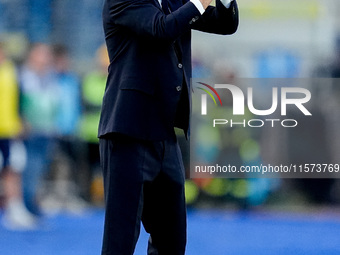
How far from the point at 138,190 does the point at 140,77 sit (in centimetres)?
40

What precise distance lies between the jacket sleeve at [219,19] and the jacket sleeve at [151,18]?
0.62 ft

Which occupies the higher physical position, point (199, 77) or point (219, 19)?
point (219, 19)

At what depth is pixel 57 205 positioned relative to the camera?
22.0ft

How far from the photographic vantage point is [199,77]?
6566 millimetres

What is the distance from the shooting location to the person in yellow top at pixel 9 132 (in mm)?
6500

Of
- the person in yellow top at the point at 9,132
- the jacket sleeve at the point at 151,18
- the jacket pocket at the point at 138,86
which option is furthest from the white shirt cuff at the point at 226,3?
the person in yellow top at the point at 9,132

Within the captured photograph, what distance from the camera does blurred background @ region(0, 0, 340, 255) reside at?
6527 millimetres

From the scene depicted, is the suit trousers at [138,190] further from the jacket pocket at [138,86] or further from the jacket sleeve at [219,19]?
the jacket sleeve at [219,19]

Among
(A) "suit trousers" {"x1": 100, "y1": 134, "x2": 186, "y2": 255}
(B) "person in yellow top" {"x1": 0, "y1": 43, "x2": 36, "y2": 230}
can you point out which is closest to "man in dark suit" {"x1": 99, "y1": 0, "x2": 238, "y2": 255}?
(A) "suit trousers" {"x1": 100, "y1": 134, "x2": 186, "y2": 255}

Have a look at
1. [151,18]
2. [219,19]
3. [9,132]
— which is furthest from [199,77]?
[151,18]

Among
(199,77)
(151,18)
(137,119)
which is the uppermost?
(151,18)

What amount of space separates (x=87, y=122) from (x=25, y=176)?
0.76 metres

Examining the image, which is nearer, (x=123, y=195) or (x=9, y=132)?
(x=123, y=195)

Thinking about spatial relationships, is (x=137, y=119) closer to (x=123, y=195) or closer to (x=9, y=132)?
(x=123, y=195)
